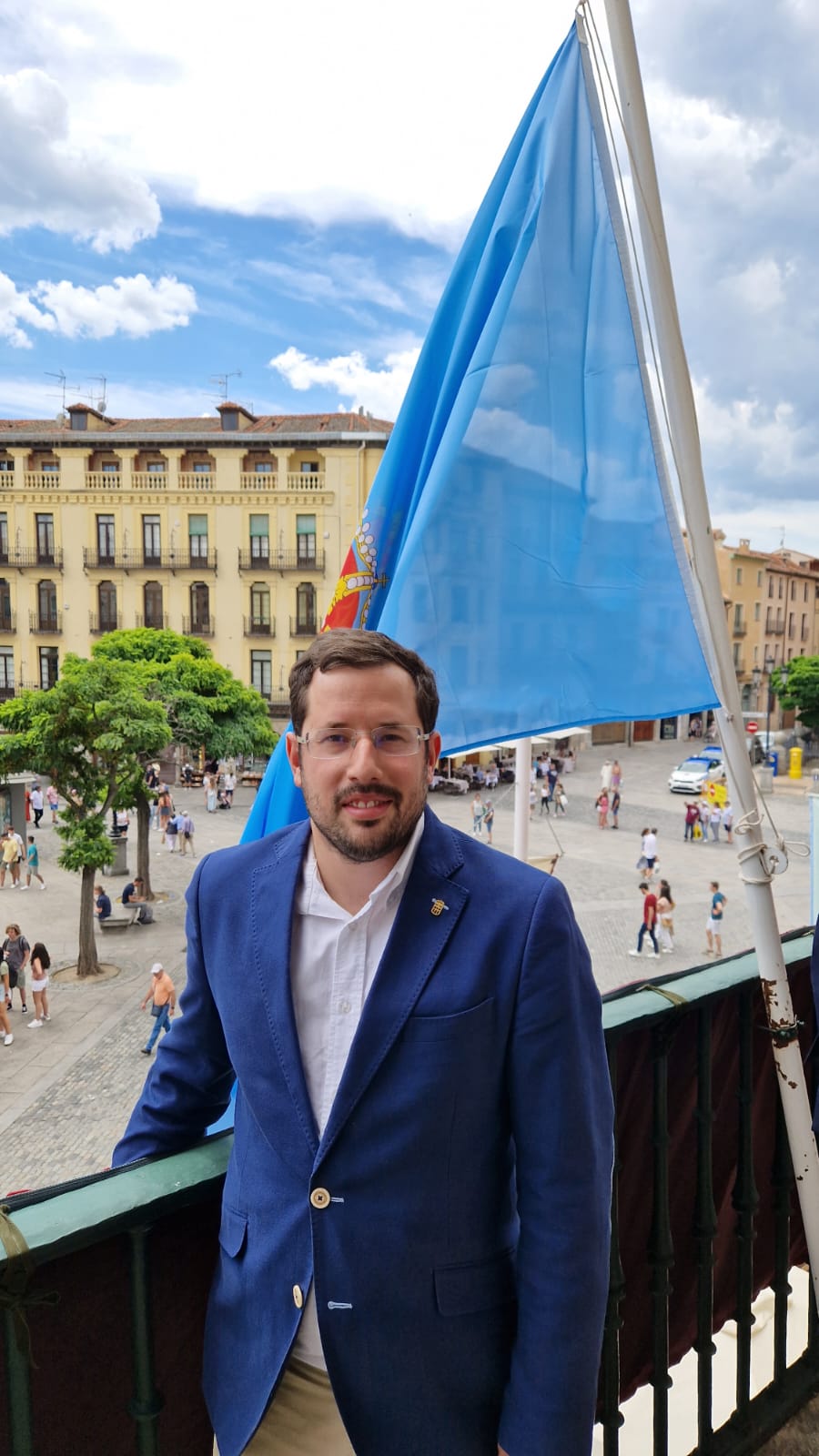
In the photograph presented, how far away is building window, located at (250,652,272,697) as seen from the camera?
42.8 metres

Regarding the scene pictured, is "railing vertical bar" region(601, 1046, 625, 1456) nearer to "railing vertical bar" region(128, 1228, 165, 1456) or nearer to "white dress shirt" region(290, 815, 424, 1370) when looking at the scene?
"white dress shirt" region(290, 815, 424, 1370)

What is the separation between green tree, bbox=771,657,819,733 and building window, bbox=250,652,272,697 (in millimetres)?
23970

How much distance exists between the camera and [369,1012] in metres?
1.55

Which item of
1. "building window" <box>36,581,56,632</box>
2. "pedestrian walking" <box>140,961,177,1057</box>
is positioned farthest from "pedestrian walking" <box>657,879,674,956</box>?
"building window" <box>36,581,56,632</box>

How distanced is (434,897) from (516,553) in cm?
140

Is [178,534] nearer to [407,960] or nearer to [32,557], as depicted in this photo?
[32,557]

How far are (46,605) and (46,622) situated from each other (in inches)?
27.2

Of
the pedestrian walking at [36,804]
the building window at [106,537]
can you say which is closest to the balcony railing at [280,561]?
the building window at [106,537]

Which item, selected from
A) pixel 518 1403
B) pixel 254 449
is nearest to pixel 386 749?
pixel 518 1403

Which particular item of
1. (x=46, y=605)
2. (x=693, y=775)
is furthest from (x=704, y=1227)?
(x=46, y=605)

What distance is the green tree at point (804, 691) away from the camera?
4725 centimetres

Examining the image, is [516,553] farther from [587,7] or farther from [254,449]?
[254,449]

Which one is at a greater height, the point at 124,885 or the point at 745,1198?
the point at 745,1198

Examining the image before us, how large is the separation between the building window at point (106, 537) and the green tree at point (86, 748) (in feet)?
82.3
